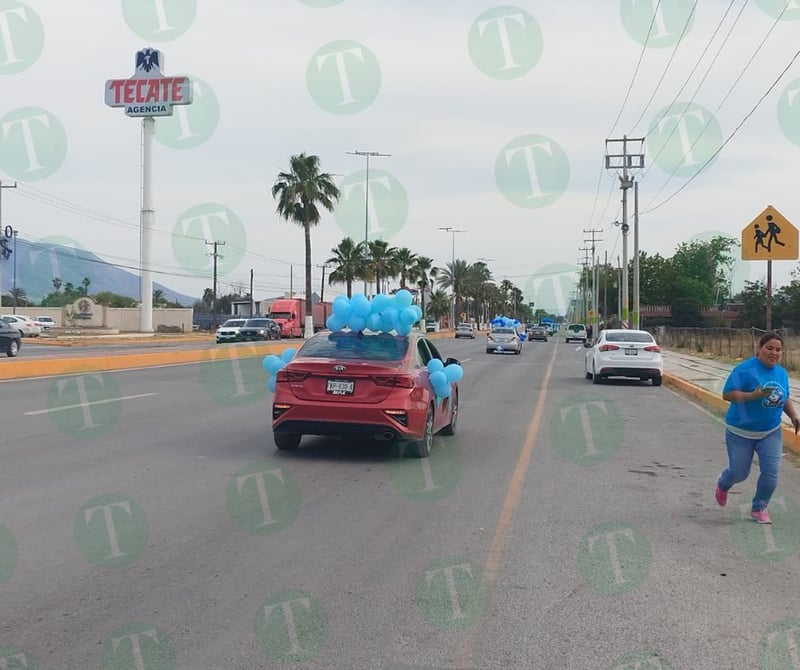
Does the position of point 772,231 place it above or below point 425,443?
above

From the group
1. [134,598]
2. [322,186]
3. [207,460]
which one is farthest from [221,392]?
[322,186]

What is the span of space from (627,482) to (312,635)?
529 centimetres

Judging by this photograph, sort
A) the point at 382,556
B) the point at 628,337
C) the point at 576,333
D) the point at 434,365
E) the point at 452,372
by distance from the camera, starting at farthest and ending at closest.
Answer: the point at 576,333 → the point at 628,337 → the point at 452,372 → the point at 434,365 → the point at 382,556

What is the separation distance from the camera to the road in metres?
4.59

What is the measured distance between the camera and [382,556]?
6199mm

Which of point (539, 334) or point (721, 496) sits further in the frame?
point (539, 334)

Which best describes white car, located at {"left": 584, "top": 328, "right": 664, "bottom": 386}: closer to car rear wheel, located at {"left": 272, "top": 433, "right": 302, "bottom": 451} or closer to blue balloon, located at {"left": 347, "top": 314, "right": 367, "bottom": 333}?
blue balloon, located at {"left": 347, "top": 314, "right": 367, "bottom": 333}

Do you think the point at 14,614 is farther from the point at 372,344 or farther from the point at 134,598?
the point at 372,344

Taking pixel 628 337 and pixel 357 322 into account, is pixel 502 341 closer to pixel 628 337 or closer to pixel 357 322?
pixel 628 337

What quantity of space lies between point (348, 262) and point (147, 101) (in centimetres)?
2205

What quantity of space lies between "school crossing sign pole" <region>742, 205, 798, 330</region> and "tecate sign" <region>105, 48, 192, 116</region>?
49912 millimetres

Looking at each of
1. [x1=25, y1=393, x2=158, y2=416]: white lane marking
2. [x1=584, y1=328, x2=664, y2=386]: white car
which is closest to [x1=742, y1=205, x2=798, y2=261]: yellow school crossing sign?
[x1=584, y1=328, x2=664, y2=386]: white car

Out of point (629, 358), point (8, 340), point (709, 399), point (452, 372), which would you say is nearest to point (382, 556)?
point (452, 372)

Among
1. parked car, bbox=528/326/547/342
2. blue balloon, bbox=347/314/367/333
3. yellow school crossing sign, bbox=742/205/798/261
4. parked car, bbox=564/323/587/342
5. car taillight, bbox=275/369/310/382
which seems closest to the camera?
car taillight, bbox=275/369/310/382
